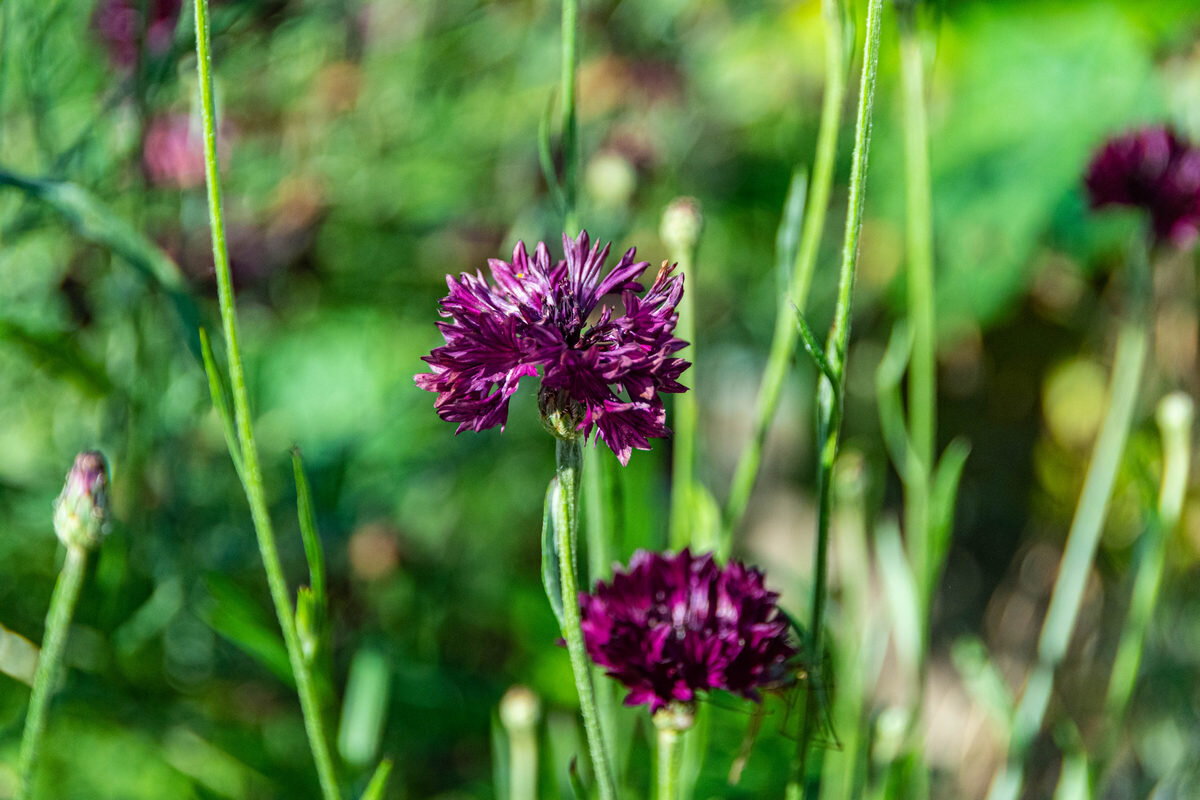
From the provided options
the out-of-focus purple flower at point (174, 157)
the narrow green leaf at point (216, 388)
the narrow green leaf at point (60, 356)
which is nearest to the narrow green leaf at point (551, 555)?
the narrow green leaf at point (216, 388)

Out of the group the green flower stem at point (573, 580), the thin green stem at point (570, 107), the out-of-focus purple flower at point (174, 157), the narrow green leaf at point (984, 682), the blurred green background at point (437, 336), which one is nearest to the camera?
the green flower stem at point (573, 580)

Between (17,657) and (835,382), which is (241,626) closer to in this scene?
(17,657)

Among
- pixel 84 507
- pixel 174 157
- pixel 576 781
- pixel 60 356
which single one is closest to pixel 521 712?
pixel 576 781

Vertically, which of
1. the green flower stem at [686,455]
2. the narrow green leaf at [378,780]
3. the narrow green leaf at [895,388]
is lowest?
the narrow green leaf at [378,780]

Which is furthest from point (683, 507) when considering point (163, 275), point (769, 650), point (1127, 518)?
point (1127, 518)

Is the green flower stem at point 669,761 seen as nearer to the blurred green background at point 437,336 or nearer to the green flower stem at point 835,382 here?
the green flower stem at point 835,382

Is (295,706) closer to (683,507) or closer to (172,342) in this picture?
(172,342)
